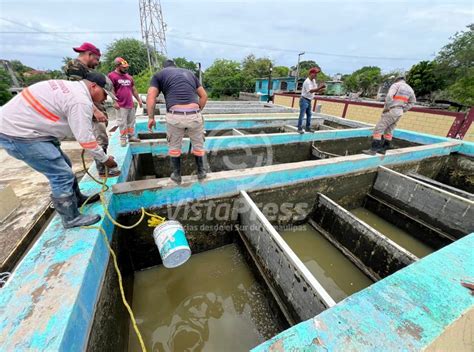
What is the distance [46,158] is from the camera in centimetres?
157

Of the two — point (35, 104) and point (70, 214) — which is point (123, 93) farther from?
point (70, 214)

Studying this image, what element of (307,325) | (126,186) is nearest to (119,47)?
(126,186)

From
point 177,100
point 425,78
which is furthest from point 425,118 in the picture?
point 425,78

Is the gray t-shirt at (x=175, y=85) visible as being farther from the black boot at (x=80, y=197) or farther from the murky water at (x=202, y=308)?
the murky water at (x=202, y=308)

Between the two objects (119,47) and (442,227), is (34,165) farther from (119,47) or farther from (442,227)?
(119,47)

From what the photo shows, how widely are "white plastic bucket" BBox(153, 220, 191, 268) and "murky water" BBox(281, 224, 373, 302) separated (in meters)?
1.73

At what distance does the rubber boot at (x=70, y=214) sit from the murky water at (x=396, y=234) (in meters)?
4.02

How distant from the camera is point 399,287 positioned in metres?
1.25

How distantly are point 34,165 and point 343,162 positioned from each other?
12.3 ft

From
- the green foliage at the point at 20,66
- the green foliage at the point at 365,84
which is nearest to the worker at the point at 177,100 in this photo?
the green foliage at the point at 365,84

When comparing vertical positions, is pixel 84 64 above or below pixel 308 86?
above

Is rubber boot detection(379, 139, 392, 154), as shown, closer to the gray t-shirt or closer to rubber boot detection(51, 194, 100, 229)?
the gray t-shirt

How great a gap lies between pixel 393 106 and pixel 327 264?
316 centimetres

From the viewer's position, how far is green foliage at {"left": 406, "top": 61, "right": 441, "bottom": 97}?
24.9 m
